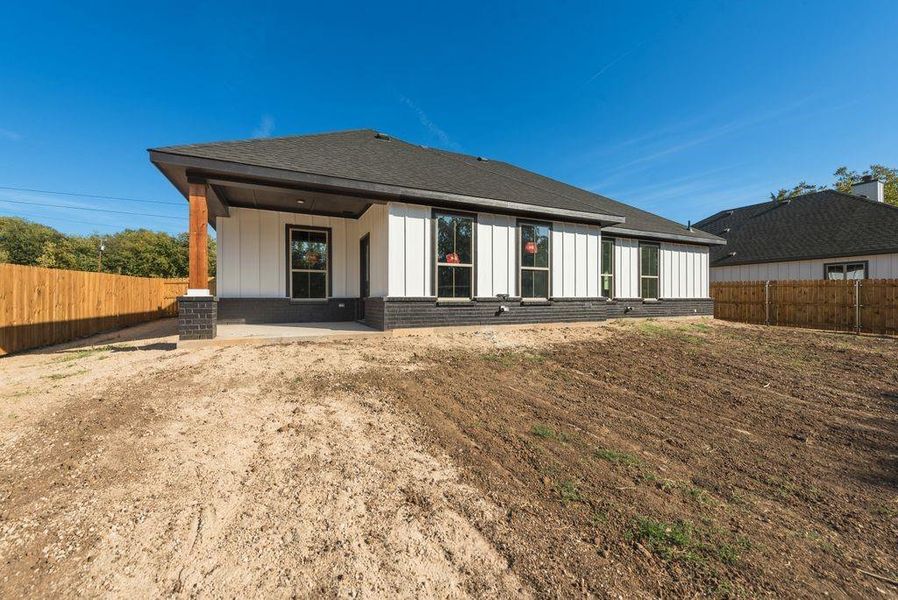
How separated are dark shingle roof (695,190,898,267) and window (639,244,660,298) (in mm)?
7261

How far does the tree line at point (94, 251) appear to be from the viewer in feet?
110

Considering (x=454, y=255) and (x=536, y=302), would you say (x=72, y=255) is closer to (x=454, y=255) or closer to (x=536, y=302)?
(x=454, y=255)

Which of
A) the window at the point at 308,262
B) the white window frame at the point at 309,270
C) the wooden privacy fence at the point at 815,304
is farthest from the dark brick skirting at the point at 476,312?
the wooden privacy fence at the point at 815,304

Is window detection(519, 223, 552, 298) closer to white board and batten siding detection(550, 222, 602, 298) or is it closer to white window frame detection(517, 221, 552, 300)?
white window frame detection(517, 221, 552, 300)

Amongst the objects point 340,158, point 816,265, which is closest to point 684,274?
point 816,265

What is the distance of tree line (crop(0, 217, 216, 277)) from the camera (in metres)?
33.6

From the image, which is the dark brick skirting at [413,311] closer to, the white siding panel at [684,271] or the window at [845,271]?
the white siding panel at [684,271]

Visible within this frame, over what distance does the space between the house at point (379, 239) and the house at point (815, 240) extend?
8789 mm

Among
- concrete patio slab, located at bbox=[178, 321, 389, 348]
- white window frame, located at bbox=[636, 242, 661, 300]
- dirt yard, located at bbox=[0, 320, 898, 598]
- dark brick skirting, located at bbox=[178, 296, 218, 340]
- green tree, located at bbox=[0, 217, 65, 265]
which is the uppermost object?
green tree, located at bbox=[0, 217, 65, 265]

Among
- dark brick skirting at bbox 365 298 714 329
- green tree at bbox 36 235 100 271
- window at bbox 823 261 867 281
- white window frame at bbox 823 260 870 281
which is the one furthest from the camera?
green tree at bbox 36 235 100 271

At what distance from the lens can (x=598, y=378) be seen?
514cm

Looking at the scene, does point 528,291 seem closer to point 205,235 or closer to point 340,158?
point 340,158

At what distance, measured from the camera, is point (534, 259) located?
9422 mm

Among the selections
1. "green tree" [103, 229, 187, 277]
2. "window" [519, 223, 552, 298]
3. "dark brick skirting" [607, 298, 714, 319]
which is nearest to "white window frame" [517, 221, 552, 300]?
"window" [519, 223, 552, 298]
